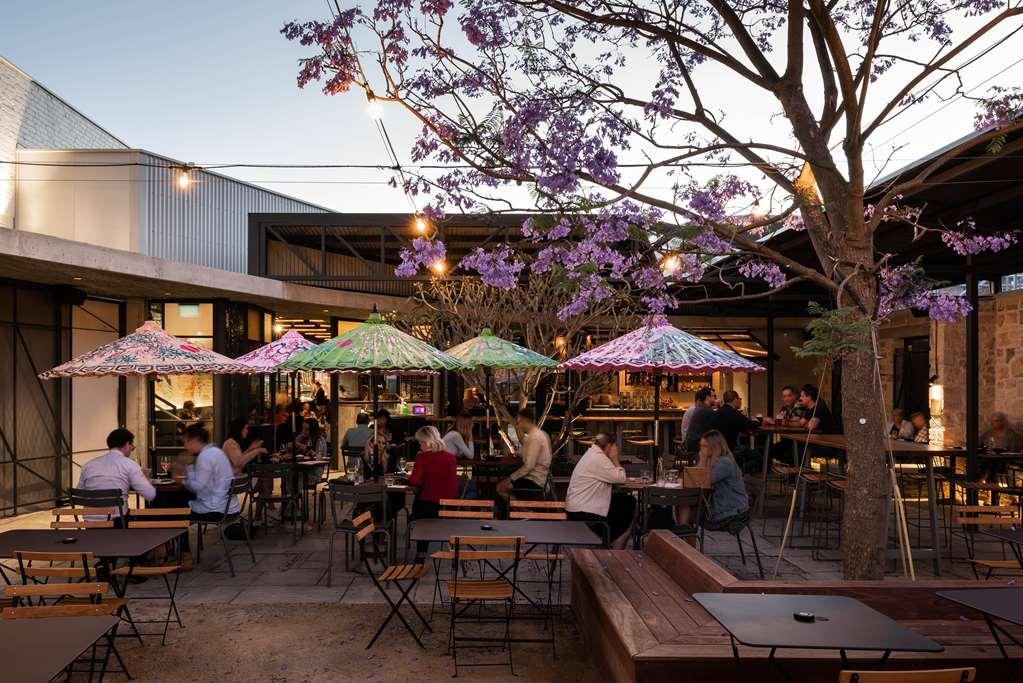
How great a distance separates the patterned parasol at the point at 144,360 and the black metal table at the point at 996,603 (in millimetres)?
7909

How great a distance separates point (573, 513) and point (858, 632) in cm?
414

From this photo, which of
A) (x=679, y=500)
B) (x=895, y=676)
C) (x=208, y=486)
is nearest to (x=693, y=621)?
(x=895, y=676)

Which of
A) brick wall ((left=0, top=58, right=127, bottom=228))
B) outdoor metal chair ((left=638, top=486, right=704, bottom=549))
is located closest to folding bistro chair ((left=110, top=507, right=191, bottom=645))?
outdoor metal chair ((left=638, top=486, right=704, bottom=549))

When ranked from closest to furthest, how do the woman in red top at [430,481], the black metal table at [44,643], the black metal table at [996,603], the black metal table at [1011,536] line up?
the black metal table at [44,643]
the black metal table at [996,603]
the black metal table at [1011,536]
the woman in red top at [430,481]

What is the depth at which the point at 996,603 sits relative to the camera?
3.83 metres

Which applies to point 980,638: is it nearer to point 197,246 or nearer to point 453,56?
point 453,56

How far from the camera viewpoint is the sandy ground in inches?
209

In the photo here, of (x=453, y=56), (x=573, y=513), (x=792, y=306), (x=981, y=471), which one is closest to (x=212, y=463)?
(x=573, y=513)

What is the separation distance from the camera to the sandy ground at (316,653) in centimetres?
532

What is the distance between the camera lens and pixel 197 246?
15.8 meters

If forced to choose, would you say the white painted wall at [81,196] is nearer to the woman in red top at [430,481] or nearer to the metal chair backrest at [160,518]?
the metal chair backrest at [160,518]

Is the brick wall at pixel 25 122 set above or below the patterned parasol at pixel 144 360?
above

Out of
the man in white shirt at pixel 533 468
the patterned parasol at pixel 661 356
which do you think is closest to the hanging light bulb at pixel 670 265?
the patterned parasol at pixel 661 356

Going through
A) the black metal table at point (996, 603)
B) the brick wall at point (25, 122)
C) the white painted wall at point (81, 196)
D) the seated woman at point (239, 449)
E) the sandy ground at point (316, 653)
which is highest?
the brick wall at point (25, 122)
